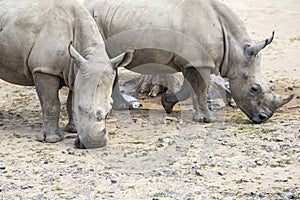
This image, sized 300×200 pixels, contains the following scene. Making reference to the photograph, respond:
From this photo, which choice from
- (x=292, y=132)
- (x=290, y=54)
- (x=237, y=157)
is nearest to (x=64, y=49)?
(x=237, y=157)

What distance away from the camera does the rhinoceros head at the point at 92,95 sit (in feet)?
25.8

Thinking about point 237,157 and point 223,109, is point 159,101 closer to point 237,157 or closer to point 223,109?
point 223,109

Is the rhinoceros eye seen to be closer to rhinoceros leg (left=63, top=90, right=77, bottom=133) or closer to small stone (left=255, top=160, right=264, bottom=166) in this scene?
small stone (left=255, top=160, right=264, bottom=166)

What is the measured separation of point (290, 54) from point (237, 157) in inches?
250

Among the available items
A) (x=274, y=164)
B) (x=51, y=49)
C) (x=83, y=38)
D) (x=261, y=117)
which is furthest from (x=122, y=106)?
(x=274, y=164)

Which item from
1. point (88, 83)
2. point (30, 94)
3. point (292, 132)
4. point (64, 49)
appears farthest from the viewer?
point (30, 94)

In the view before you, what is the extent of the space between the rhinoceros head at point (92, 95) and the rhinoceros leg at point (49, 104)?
2.11 feet

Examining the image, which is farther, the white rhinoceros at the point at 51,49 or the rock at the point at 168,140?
the rock at the point at 168,140

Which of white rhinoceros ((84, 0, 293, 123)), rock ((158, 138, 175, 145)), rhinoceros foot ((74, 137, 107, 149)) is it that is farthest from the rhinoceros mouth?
rhinoceros foot ((74, 137, 107, 149))

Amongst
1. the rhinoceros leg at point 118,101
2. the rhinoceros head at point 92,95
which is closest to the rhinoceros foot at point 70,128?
the rhinoceros head at point 92,95

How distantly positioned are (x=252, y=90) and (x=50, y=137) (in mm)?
3051

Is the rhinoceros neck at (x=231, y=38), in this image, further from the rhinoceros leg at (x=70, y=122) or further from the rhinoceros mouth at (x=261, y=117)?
the rhinoceros leg at (x=70, y=122)

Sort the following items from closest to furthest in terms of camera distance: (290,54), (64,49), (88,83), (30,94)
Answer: (88,83), (64,49), (30,94), (290,54)

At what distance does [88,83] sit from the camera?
26.0ft
